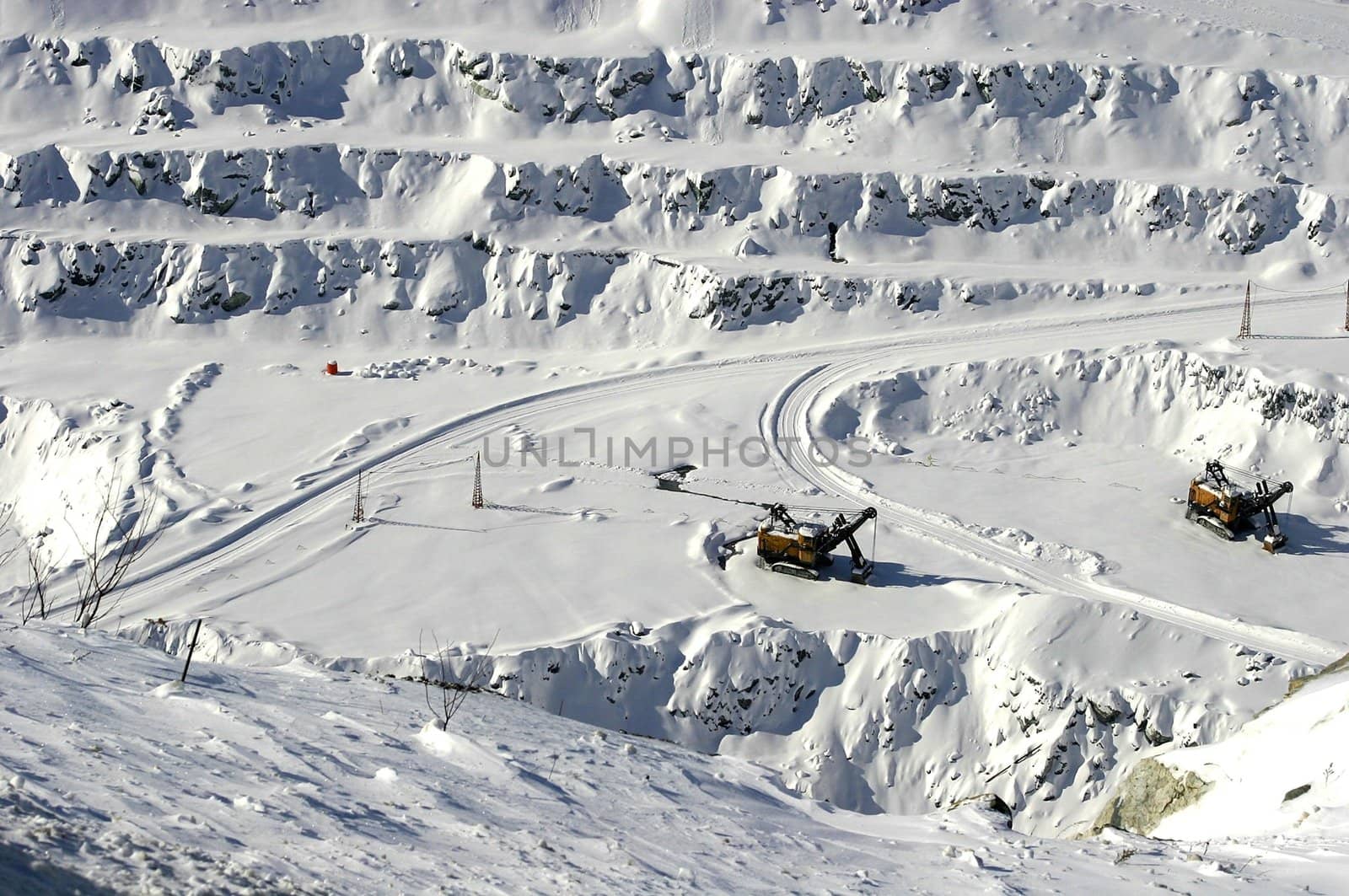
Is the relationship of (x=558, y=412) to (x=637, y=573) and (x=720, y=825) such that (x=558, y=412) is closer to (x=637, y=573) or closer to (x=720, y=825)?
(x=637, y=573)

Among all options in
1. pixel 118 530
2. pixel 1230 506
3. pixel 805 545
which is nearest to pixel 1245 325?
pixel 1230 506

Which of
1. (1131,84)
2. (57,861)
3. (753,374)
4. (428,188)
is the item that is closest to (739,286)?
(753,374)

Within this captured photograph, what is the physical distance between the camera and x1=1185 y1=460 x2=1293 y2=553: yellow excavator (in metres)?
32.8

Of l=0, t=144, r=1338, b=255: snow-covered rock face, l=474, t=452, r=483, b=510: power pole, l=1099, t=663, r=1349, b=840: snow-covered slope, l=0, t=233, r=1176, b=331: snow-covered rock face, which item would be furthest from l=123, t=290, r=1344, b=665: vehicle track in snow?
l=1099, t=663, r=1349, b=840: snow-covered slope

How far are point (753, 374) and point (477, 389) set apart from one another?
8.58 meters

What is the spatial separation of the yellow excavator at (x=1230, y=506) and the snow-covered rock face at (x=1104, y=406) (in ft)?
9.67

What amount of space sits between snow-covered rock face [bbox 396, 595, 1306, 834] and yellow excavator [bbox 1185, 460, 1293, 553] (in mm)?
6005

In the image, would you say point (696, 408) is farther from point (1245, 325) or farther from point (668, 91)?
point (1245, 325)

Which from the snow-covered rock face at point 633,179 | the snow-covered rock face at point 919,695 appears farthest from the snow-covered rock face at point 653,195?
the snow-covered rock face at point 919,695

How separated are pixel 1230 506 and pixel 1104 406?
22.7 feet

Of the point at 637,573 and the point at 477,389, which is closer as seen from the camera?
the point at 637,573

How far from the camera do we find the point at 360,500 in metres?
34.1

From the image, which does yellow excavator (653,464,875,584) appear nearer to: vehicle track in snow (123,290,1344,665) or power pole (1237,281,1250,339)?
vehicle track in snow (123,290,1344,665)

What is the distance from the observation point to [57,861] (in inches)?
373
